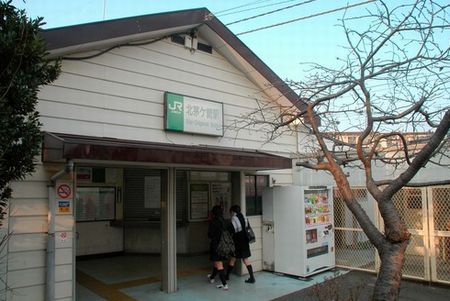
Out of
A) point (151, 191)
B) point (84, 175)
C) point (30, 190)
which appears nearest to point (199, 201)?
point (151, 191)

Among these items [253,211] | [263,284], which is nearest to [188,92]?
[253,211]

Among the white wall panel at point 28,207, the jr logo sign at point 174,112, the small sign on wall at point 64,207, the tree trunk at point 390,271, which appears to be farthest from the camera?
the jr logo sign at point 174,112

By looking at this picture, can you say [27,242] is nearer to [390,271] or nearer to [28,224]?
[28,224]

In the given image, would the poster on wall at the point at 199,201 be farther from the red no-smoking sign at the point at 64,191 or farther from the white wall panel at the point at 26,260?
the white wall panel at the point at 26,260

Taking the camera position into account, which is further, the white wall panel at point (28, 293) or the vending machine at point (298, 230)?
the vending machine at point (298, 230)

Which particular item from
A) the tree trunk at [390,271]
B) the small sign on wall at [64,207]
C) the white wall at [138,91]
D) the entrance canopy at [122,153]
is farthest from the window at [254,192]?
the tree trunk at [390,271]

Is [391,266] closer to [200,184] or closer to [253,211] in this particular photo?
[253,211]

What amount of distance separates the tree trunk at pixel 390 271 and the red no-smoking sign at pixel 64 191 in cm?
455

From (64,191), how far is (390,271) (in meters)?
4.68

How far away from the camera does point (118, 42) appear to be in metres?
7.27

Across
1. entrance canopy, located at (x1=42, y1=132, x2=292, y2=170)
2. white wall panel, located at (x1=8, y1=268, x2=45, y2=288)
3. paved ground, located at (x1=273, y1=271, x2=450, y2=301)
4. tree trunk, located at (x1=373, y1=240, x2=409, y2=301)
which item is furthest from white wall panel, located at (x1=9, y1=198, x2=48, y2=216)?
tree trunk, located at (x1=373, y1=240, x2=409, y2=301)

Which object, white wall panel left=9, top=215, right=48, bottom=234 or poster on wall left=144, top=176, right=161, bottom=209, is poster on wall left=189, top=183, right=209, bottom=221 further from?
white wall panel left=9, top=215, right=48, bottom=234

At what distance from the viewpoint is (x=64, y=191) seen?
6.50 m

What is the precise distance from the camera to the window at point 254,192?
32.0ft
